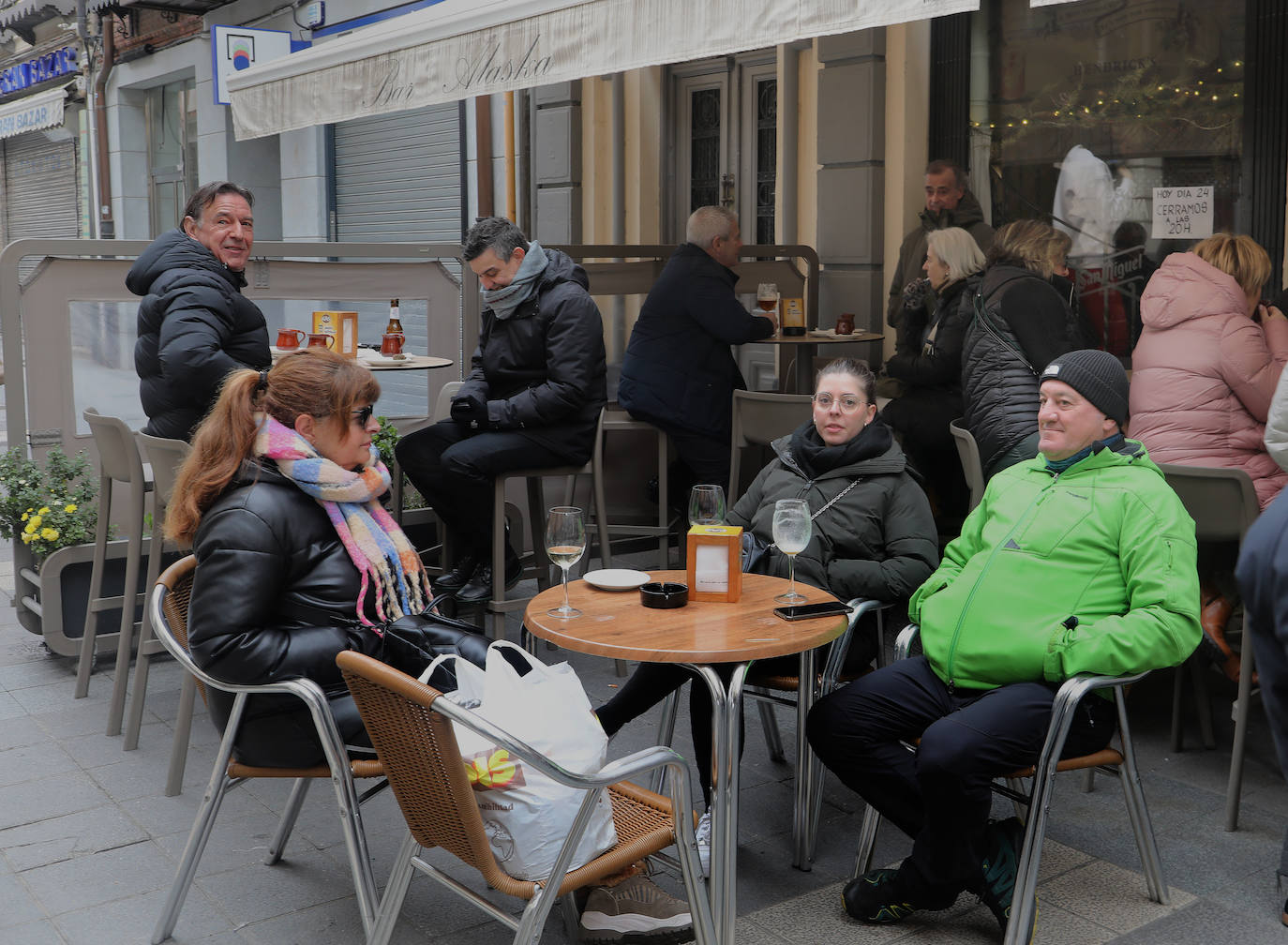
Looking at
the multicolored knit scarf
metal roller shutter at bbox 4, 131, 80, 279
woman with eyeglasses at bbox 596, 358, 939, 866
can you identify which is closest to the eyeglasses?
woman with eyeglasses at bbox 596, 358, 939, 866

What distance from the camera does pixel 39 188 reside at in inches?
835

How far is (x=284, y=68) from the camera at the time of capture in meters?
6.93

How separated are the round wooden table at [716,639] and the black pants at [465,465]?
1.68 metres

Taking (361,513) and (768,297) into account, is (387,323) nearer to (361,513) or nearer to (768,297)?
(768,297)

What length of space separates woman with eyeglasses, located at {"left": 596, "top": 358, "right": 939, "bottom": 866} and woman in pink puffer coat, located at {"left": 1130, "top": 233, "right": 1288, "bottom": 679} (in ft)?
4.15

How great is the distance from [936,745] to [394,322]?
11.8 feet

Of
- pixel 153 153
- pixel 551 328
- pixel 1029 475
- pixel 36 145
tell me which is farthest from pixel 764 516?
pixel 36 145

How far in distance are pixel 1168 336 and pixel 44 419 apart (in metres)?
4.47

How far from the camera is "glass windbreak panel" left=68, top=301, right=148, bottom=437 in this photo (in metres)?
5.41

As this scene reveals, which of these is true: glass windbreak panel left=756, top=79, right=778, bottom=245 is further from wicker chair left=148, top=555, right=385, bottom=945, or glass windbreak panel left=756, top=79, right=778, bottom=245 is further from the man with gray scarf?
wicker chair left=148, top=555, right=385, bottom=945

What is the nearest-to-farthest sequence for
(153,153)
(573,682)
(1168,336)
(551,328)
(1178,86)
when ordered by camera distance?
(573,682), (1168,336), (551,328), (1178,86), (153,153)

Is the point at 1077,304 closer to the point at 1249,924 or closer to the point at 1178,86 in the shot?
the point at 1178,86

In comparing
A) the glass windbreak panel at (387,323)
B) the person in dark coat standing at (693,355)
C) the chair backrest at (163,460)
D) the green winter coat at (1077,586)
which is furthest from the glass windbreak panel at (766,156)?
the green winter coat at (1077,586)

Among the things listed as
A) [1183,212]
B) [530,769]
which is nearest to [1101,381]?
[530,769]
